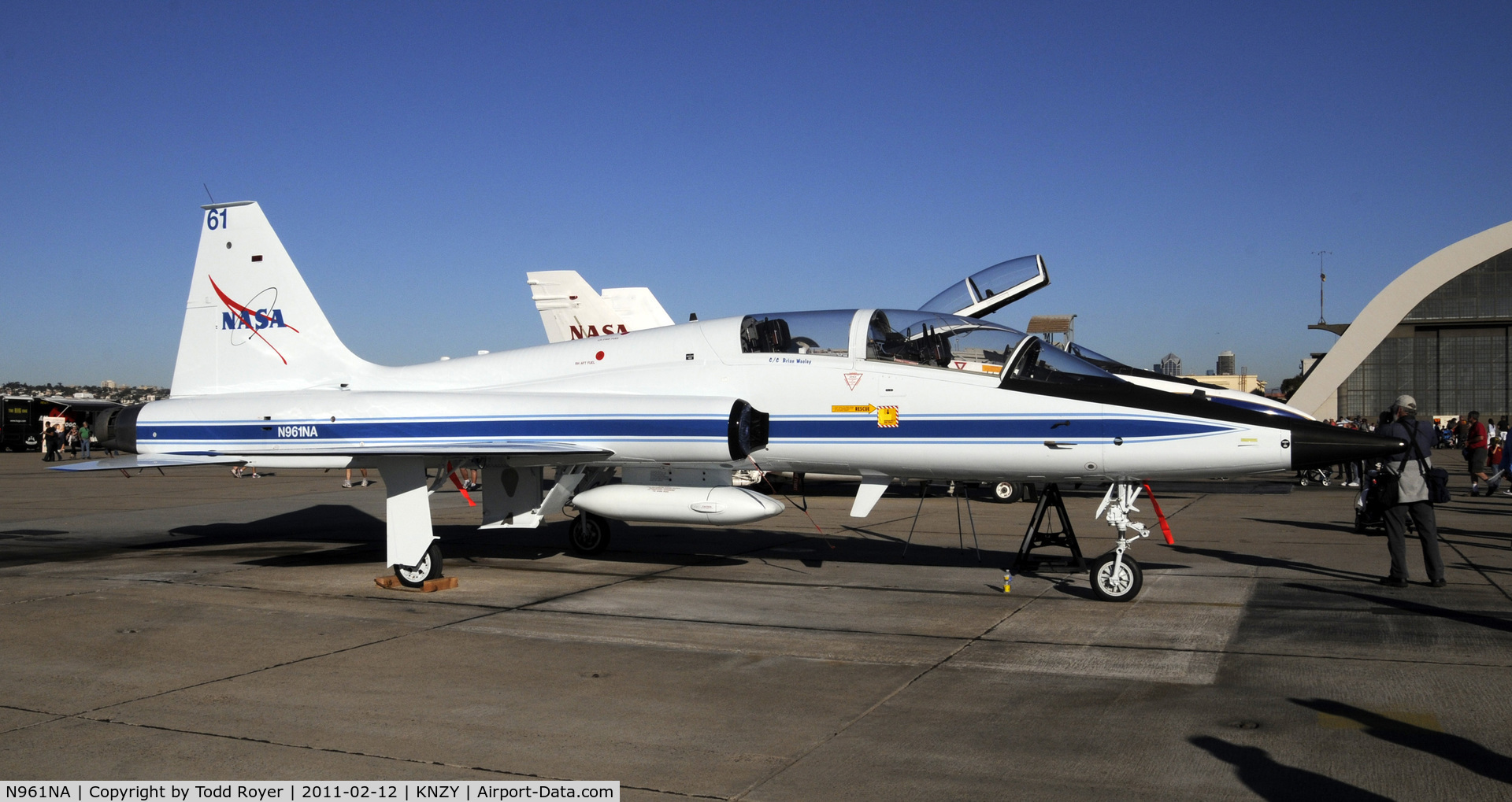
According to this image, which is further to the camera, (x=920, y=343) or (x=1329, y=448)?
(x=920, y=343)

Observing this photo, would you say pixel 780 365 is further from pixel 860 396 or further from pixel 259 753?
pixel 259 753

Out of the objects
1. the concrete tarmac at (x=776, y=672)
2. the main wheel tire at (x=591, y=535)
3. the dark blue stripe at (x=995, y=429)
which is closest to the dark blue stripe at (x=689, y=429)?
the dark blue stripe at (x=995, y=429)

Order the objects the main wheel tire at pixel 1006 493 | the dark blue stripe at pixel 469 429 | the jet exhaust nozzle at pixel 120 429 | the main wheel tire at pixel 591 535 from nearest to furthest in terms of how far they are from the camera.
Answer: the dark blue stripe at pixel 469 429 → the jet exhaust nozzle at pixel 120 429 → the main wheel tire at pixel 591 535 → the main wheel tire at pixel 1006 493

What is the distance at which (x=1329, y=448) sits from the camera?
8.34 metres

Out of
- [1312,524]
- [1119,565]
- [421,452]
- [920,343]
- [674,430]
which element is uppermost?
[920,343]

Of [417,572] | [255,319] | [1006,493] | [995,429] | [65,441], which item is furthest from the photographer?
[65,441]

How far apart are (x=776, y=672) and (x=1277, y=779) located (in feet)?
9.97

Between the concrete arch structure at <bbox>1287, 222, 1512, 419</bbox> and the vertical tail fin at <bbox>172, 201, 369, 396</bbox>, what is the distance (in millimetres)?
47883

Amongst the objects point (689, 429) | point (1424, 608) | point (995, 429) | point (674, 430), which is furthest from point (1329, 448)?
point (674, 430)

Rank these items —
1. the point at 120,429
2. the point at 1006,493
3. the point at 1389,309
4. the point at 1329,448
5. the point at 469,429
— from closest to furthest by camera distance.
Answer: the point at 1329,448
the point at 469,429
the point at 120,429
the point at 1006,493
the point at 1389,309

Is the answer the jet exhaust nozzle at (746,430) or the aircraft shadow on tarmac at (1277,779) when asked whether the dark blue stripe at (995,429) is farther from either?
the aircraft shadow on tarmac at (1277,779)

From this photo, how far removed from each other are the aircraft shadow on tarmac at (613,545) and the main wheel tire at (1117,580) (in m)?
2.29

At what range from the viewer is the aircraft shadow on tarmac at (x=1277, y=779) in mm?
4395

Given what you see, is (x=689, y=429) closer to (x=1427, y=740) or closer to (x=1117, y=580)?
(x=1117, y=580)
